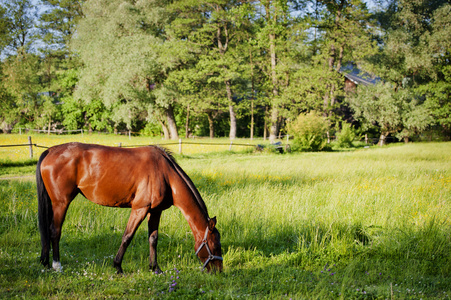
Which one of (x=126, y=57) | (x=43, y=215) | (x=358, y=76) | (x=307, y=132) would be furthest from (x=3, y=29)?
(x=358, y=76)

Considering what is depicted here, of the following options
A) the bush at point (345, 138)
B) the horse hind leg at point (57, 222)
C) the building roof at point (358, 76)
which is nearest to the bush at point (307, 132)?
the bush at point (345, 138)

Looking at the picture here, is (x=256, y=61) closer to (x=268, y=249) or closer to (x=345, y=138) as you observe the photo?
(x=345, y=138)

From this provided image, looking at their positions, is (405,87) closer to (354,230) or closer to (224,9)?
(224,9)

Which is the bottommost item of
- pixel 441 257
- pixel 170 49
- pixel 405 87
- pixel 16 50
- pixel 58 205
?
pixel 441 257

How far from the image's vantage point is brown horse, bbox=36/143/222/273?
13.4 feet

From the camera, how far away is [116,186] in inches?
165

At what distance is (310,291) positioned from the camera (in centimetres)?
377

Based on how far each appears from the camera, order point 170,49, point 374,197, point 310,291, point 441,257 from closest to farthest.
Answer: point 310,291 → point 441,257 → point 374,197 → point 170,49

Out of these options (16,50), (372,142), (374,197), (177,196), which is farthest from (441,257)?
(16,50)

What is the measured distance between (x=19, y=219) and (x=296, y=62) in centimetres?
2871

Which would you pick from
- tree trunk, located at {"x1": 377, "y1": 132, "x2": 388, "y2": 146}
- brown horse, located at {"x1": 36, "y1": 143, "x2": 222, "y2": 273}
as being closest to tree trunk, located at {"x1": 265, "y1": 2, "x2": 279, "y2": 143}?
tree trunk, located at {"x1": 377, "y1": 132, "x2": 388, "y2": 146}

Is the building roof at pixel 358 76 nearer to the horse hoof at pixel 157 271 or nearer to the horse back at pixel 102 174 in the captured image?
the horse back at pixel 102 174

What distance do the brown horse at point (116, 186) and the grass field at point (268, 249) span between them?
1.36 ft

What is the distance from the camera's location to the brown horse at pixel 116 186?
13.4 feet
